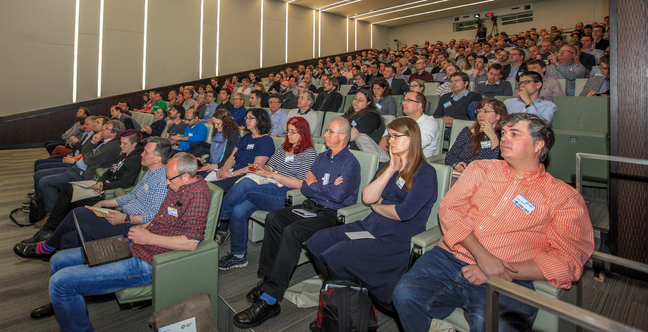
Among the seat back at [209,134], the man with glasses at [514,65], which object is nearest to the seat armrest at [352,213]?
the seat back at [209,134]

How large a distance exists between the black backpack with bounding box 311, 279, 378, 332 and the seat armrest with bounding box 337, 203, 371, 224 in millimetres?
485

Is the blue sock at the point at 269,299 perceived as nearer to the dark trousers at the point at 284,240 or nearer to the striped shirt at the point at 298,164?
the dark trousers at the point at 284,240

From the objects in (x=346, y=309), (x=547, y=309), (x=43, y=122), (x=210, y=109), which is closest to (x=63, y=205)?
(x=346, y=309)

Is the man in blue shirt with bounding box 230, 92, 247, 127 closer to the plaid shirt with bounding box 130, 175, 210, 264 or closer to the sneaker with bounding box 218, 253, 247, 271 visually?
the sneaker with bounding box 218, 253, 247, 271

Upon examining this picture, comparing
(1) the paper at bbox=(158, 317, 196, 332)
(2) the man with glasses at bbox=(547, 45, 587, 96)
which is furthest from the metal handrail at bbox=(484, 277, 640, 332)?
(2) the man with glasses at bbox=(547, 45, 587, 96)

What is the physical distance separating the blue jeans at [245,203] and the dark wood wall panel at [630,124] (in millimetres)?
2105

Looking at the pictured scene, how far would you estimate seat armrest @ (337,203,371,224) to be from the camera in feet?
6.88

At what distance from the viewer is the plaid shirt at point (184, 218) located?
1.83 metres

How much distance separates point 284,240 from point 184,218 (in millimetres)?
559

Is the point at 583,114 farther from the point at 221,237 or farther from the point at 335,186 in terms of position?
the point at 221,237

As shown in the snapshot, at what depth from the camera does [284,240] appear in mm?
2012

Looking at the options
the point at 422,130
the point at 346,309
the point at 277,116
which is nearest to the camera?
the point at 346,309

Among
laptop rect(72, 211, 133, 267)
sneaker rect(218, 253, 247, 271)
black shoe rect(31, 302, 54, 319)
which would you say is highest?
laptop rect(72, 211, 133, 267)

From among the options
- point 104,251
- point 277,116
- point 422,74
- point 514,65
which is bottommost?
point 104,251
